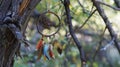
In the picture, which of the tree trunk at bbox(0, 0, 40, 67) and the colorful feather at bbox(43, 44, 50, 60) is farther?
the colorful feather at bbox(43, 44, 50, 60)

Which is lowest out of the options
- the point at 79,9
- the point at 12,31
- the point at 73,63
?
the point at 73,63

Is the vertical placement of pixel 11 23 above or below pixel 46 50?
above

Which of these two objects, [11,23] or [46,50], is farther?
[46,50]

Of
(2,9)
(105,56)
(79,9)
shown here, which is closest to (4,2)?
(2,9)

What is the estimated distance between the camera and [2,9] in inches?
38.2

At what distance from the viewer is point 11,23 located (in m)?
0.93

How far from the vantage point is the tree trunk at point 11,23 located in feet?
3.05

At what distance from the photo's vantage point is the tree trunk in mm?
928

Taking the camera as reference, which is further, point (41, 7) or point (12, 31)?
point (41, 7)

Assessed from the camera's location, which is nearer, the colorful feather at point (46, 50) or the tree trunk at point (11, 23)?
the tree trunk at point (11, 23)

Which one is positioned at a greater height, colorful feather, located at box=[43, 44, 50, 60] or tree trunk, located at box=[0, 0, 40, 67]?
tree trunk, located at box=[0, 0, 40, 67]

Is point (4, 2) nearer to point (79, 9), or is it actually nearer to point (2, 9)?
point (2, 9)

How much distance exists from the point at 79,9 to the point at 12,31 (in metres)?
0.89

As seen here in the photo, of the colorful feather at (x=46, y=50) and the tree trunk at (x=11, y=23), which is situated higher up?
the tree trunk at (x=11, y=23)
